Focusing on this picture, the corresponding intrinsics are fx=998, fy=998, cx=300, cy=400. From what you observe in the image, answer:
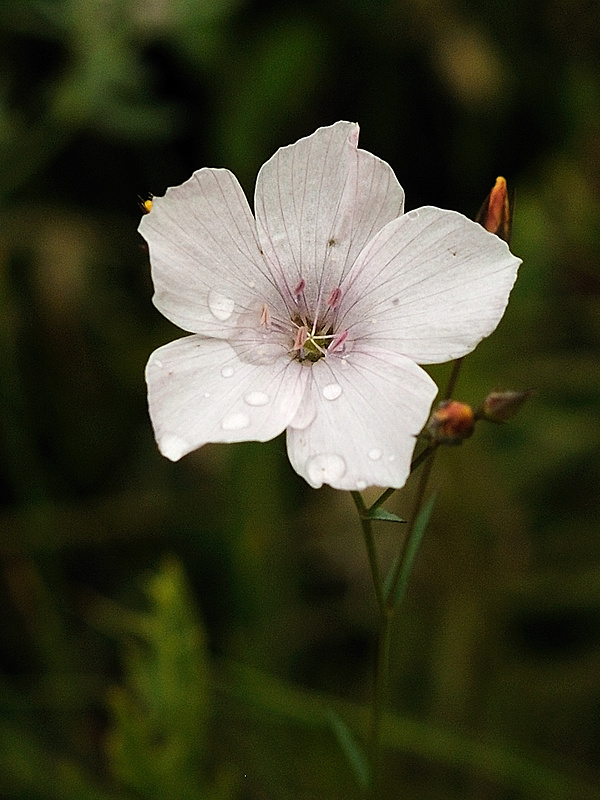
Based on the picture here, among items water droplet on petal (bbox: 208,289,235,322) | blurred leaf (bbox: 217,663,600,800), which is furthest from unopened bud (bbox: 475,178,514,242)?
blurred leaf (bbox: 217,663,600,800)

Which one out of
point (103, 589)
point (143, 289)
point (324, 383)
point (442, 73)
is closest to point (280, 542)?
point (103, 589)

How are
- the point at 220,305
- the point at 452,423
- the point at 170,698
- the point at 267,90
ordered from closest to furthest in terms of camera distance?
1. the point at 452,423
2. the point at 220,305
3. the point at 170,698
4. the point at 267,90

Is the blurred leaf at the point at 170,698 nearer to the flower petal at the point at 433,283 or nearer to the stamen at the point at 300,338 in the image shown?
the stamen at the point at 300,338

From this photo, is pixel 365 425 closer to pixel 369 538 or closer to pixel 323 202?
pixel 369 538

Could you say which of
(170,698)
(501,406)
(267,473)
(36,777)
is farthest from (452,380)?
(36,777)

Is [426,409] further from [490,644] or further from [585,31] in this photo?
[585,31]
